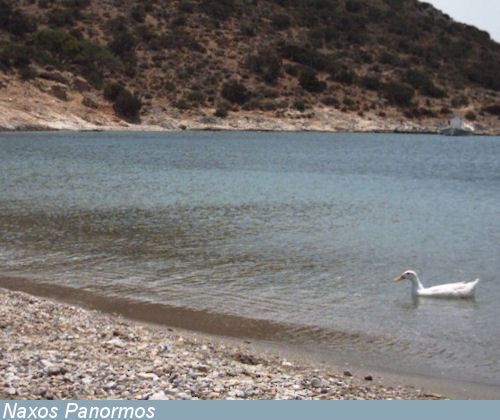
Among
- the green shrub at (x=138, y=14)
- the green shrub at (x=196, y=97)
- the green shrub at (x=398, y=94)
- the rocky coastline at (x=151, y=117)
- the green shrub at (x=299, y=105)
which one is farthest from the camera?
the green shrub at (x=138, y=14)

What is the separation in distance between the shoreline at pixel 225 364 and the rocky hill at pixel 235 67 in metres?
50.3

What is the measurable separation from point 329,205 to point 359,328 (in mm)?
13453

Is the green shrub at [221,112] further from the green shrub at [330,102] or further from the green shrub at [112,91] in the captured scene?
the green shrub at [330,102]

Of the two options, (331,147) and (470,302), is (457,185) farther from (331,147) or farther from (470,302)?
(331,147)

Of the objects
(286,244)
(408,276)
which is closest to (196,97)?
(286,244)

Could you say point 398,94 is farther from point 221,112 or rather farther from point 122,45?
point 122,45

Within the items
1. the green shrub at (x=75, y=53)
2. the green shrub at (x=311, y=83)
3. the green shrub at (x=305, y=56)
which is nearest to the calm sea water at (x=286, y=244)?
the green shrub at (x=75, y=53)

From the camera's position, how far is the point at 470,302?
11.8 m

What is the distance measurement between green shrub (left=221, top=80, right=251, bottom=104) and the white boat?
20506 millimetres

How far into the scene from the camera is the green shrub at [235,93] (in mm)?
74375

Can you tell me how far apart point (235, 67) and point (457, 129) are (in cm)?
2411

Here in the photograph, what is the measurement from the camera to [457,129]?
→ 75.7 m

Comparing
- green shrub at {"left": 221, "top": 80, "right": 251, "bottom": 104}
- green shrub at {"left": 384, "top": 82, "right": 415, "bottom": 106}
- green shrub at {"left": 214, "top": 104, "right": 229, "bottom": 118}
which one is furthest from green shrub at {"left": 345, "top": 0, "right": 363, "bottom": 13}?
green shrub at {"left": 214, "top": 104, "right": 229, "bottom": 118}

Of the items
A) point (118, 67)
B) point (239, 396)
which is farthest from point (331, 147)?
point (239, 396)
